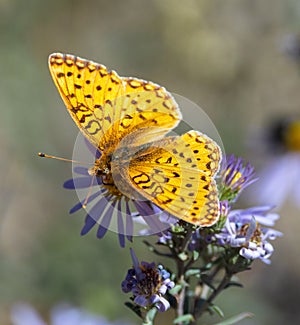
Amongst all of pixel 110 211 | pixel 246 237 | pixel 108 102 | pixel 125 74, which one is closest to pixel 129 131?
pixel 108 102

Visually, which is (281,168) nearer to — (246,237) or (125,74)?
(125,74)

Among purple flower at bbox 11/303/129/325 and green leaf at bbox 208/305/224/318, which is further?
purple flower at bbox 11/303/129/325

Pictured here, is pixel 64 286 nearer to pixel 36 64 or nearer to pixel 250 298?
pixel 250 298

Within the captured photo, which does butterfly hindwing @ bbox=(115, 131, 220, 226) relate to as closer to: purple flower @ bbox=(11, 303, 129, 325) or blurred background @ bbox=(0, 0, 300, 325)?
purple flower @ bbox=(11, 303, 129, 325)

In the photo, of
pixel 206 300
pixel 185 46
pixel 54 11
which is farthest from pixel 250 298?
pixel 54 11

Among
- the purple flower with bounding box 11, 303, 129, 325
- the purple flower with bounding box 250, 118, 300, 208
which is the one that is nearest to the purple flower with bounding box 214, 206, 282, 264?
the purple flower with bounding box 11, 303, 129, 325
